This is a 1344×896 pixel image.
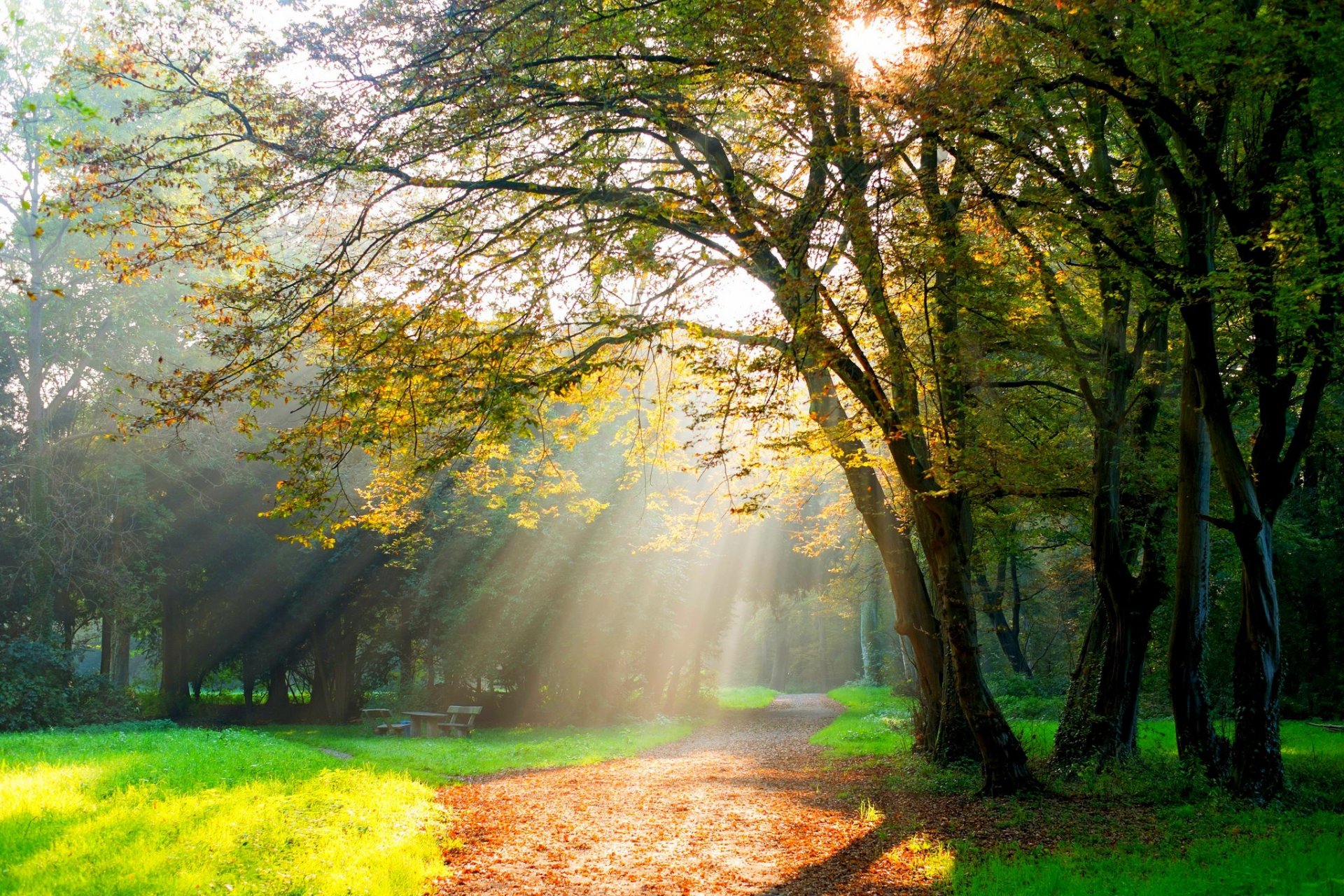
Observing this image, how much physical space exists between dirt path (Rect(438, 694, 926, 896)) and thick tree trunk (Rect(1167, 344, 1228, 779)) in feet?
15.1

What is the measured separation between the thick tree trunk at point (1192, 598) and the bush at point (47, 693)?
971 inches

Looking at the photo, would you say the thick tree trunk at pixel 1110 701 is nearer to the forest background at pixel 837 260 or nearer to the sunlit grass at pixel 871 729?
the forest background at pixel 837 260

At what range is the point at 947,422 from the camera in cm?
1036

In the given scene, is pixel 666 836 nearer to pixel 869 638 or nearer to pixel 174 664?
pixel 174 664

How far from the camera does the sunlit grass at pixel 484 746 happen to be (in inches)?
576

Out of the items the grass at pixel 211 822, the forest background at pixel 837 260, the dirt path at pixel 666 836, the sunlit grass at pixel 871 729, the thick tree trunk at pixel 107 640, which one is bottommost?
the sunlit grass at pixel 871 729

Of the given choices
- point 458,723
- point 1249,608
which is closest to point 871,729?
point 458,723

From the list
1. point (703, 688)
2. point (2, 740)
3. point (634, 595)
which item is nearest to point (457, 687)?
point (634, 595)

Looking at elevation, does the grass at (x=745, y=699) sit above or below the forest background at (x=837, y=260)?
below

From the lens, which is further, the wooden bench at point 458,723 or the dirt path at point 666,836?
the wooden bench at point 458,723

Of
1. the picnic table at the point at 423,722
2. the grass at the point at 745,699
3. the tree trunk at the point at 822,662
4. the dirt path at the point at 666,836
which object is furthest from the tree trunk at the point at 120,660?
the tree trunk at the point at 822,662

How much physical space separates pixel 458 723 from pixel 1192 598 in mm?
19228

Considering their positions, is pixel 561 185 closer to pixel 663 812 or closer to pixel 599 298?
pixel 599 298

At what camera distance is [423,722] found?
957 inches
